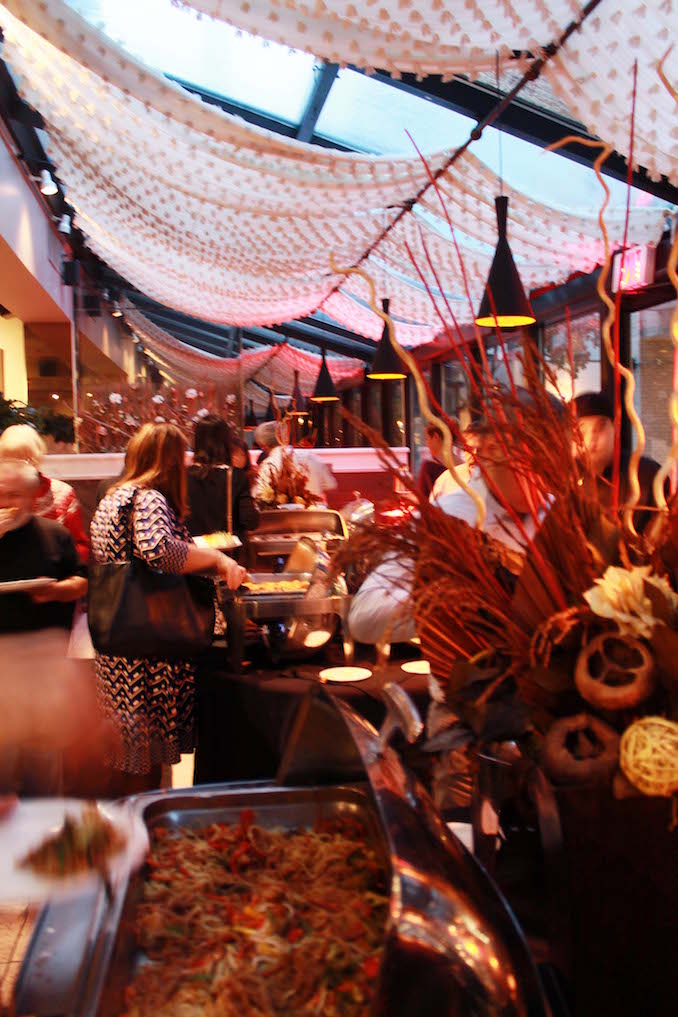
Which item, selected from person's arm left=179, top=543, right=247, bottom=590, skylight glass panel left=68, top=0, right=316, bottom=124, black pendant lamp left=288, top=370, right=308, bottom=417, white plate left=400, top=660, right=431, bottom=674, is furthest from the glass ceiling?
black pendant lamp left=288, top=370, right=308, bottom=417

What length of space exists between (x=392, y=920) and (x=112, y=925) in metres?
0.36

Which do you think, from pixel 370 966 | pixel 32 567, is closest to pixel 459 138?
pixel 32 567

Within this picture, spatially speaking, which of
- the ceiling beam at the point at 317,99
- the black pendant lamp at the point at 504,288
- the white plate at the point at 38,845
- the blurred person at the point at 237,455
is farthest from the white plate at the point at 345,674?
the ceiling beam at the point at 317,99

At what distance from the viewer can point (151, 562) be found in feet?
8.48

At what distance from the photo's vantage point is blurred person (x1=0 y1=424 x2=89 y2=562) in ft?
9.78

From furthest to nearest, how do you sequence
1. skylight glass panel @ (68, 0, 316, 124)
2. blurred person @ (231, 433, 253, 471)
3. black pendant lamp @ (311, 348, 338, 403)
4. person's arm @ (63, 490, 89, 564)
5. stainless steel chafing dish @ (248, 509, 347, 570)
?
black pendant lamp @ (311, 348, 338, 403), stainless steel chafing dish @ (248, 509, 347, 570), blurred person @ (231, 433, 253, 471), skylight glass panel @ (68, 0, 316, 124), person's arm @ (63, 490, 89, 564)

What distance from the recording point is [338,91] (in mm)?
5641

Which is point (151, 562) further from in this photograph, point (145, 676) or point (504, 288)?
point (504, 288)

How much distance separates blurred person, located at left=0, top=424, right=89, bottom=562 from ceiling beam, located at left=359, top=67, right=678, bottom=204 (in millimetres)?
2735

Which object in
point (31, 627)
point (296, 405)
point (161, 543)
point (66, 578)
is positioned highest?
point (296, 405)

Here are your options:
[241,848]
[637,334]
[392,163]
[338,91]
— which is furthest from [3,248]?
[241,848]

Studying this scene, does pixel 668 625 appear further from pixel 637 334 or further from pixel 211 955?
pixel 637 334

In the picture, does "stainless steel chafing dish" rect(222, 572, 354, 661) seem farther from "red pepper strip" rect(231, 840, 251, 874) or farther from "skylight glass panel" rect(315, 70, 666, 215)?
"skylight glass panel" rect(315, 70, 666, 215)

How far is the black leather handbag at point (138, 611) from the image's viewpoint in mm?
2592
